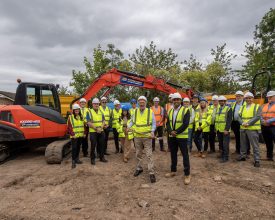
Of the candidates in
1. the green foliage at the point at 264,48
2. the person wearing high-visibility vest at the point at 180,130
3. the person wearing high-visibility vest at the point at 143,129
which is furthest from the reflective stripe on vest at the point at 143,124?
the green foliage at the point at 264,48

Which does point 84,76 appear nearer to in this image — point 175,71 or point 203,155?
point 175,71

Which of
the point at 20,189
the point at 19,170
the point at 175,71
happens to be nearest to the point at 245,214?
the point at 20,189

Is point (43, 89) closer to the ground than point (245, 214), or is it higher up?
higher up

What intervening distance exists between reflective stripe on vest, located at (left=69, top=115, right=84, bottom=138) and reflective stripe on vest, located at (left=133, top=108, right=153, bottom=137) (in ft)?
6.01

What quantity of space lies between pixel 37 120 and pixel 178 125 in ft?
13.4

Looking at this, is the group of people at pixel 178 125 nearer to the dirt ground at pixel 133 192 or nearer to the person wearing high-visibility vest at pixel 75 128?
the person wearing high-visibility vest at pixel 75 128

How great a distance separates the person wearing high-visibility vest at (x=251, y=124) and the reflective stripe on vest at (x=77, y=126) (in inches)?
167

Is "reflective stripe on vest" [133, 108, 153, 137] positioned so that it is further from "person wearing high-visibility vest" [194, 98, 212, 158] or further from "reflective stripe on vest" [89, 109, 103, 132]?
"person wearing high-visibility vest" [194, 98, 212, 158]

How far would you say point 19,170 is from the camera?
21.2 ft

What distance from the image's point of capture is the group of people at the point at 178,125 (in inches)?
208

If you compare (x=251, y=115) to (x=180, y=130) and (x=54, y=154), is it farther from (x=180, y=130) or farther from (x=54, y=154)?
(x=54, y=154)

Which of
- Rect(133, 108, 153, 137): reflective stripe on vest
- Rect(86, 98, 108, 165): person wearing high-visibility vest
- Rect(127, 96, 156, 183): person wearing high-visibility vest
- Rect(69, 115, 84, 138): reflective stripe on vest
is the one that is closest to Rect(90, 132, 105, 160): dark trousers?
Rect(86, 98, 108, 165): person wearing high-visibility vest

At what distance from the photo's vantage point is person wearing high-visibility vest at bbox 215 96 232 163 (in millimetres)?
6341

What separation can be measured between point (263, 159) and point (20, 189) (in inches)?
242
